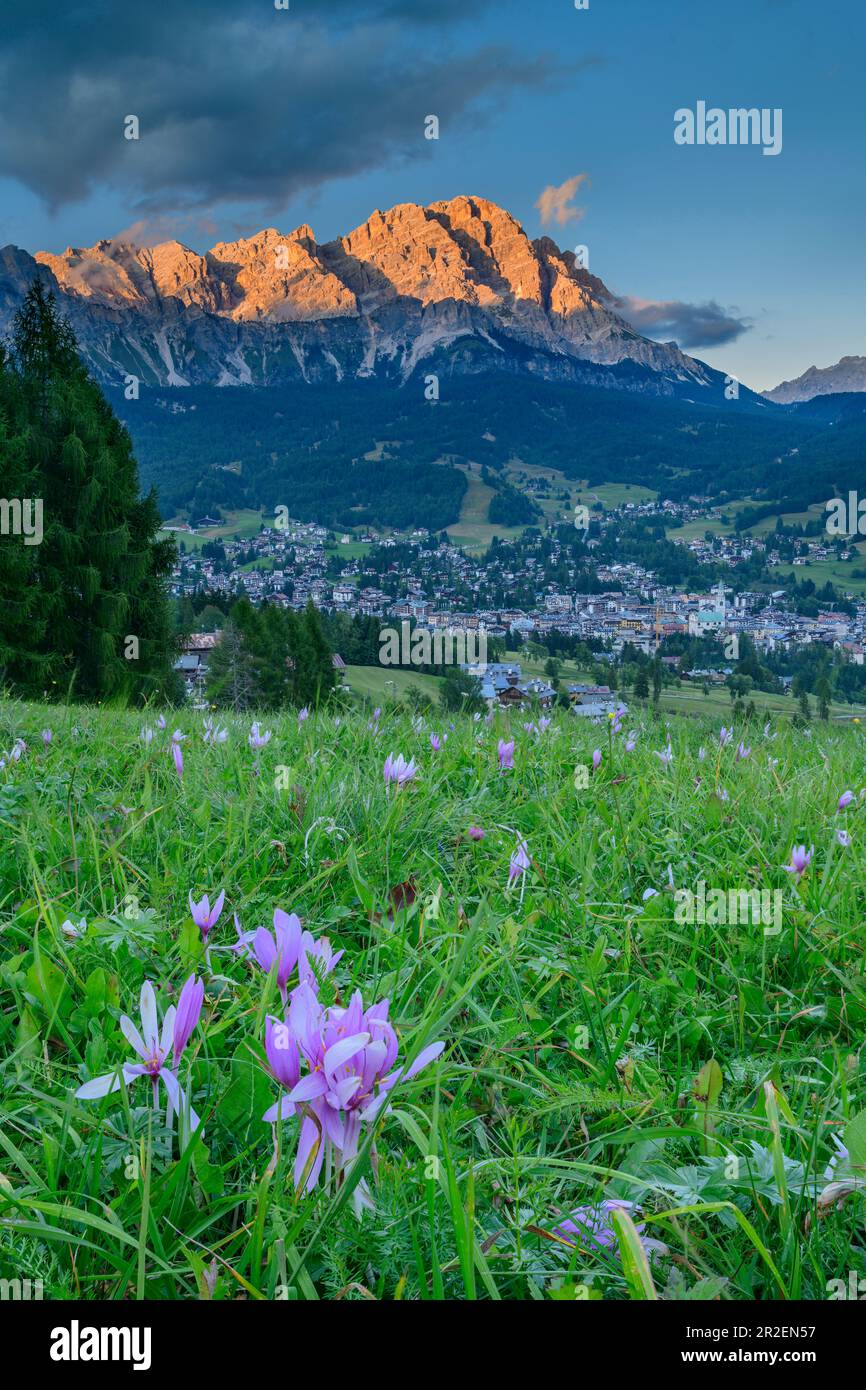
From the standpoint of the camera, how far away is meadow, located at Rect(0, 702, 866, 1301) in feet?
3.47

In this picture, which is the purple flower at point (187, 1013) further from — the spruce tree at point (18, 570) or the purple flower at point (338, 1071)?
the spruce tree at point (18, 570)

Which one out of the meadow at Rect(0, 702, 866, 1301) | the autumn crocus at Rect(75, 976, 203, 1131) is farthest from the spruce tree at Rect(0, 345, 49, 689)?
the autumn crocus at Rect(75, 976, 203, 1131)

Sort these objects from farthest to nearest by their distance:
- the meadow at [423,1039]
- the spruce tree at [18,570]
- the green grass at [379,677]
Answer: the green grass at [379,677]
the spruce tree at [18,570]
the meadow at [423,1039]

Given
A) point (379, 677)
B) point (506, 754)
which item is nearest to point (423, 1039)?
point (506, 754)

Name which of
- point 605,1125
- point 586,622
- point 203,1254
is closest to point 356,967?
point 605,1125

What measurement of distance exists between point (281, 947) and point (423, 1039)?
310 mm

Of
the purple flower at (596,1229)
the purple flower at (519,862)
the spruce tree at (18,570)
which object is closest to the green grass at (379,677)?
the spruce tree at (18,570)

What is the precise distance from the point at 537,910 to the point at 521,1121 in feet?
2.89

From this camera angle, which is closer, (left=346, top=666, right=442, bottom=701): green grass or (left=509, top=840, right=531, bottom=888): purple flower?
(left=509, top=840, right=531, bottom=888): purple flower

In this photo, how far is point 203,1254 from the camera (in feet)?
3.65

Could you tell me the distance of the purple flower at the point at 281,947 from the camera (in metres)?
1.27

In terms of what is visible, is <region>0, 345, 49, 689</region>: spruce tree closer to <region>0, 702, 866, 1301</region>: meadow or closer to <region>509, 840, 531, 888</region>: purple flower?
<region>0, 702, 866, 1301</region>: meadow

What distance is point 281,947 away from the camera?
4.31ft

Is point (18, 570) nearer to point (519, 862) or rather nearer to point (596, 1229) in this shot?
point (519, 862)
